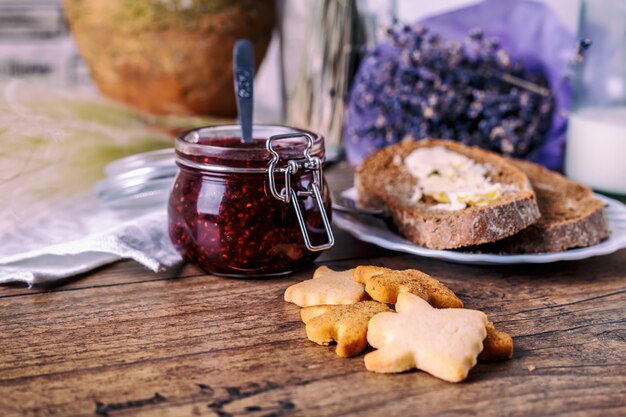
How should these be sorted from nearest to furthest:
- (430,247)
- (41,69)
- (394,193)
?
1. (430,247)
2. (394,193)
3. (41,69)

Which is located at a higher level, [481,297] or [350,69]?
[350,69]

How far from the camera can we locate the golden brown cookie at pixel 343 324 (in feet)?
3.33

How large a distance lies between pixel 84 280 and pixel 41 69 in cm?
246

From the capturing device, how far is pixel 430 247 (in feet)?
4.47

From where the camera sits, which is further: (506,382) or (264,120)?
(264,120)

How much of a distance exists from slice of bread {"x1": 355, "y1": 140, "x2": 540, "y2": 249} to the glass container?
0.35 m

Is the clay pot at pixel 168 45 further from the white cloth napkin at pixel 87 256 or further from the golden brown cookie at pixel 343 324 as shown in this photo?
the golden brown cookie at pixel 343 324

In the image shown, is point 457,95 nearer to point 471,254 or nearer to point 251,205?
point 471,254

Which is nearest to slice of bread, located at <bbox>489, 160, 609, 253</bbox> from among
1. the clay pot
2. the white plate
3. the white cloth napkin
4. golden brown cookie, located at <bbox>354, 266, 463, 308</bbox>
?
the white plate

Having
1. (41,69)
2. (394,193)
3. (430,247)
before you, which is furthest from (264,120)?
(430,247)

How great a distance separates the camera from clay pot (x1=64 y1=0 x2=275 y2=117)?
2477 mm

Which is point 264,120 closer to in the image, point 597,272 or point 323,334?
point 597,272

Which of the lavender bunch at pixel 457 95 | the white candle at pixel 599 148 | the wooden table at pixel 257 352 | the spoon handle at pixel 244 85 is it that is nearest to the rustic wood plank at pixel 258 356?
the wooden table at pixel 257 352

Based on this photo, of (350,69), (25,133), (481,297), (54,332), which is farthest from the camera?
(350,69)
